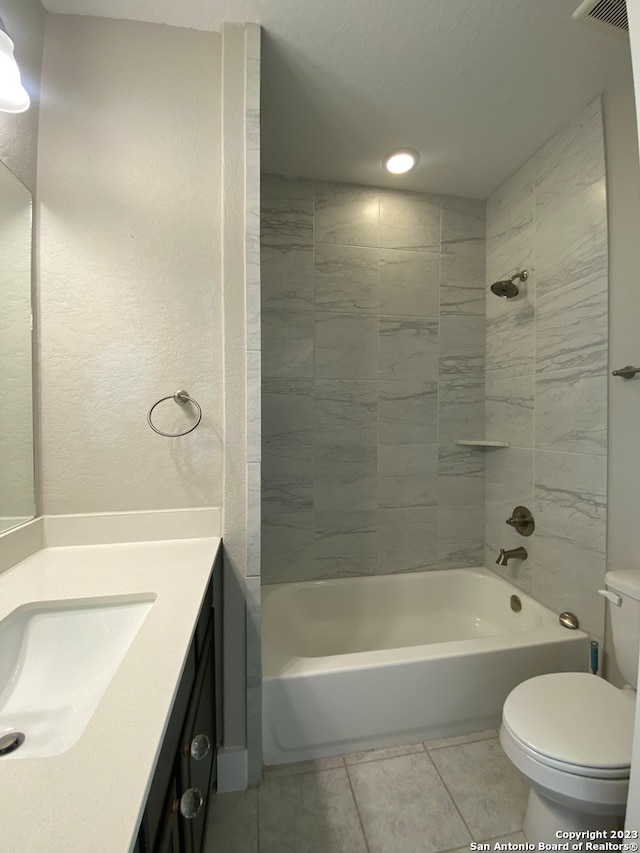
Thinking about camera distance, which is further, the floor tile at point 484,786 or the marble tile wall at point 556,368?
the marble tile wall at point 556,368

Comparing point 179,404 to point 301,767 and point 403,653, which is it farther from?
point 301,767

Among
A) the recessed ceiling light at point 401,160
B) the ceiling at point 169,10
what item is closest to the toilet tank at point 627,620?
the recessed ceiling light at point 401,160

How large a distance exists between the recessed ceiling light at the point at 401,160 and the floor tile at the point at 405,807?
2.57 metres

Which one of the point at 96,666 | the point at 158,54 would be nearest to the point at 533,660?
the point at 96,666

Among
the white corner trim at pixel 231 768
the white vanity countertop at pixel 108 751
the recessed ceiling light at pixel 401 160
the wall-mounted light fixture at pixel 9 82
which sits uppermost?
the recessed ceiling light at pixel 401 160

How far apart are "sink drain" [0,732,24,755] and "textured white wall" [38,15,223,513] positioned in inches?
24.5

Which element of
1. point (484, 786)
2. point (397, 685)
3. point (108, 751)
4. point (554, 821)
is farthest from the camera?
point (397, 685)

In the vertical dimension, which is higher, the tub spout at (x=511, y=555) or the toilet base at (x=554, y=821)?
the tub spout at (x=511, y=555)

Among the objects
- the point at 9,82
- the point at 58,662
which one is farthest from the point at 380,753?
the point at 9,82

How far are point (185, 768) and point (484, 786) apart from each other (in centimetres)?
112

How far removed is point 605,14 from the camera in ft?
3.28

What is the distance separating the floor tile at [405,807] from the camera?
101 centimetres

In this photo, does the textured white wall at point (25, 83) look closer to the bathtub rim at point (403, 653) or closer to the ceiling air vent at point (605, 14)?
the ceiling air vent at point (605, 14)

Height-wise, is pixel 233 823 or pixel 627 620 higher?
pixel 627 620
